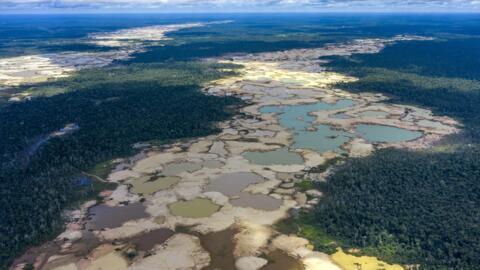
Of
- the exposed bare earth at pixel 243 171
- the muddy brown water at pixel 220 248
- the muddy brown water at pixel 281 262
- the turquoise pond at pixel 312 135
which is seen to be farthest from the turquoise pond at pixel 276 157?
the muddy brown water at pixel 281 262

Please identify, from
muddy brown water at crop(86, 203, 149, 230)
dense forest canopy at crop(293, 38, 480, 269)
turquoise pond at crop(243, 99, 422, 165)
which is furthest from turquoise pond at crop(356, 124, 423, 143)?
muddy brown water at crop(86, 203, 149, 230)

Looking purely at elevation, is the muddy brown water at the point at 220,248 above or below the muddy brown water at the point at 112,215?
below

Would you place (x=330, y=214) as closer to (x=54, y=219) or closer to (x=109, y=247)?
(x=109, y=247)

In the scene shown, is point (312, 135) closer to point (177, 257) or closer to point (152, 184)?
point (152, 184)

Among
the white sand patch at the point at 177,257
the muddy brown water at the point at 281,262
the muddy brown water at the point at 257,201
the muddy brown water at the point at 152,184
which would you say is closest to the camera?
the muddy brown water at the point at 281,262

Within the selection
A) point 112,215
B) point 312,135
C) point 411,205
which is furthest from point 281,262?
point 312,135

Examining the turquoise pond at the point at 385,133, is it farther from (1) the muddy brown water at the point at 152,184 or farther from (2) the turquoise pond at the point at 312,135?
(1) the muddy brown water at the point at 152,184

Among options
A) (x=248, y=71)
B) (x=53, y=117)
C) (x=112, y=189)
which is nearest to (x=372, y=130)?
(x=112, y=189)
